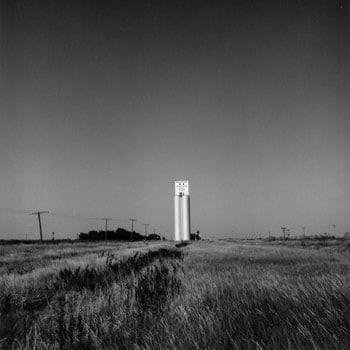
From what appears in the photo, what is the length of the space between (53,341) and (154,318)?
958 mm

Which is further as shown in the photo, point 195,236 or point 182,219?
point 195,236

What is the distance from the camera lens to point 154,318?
152 inches

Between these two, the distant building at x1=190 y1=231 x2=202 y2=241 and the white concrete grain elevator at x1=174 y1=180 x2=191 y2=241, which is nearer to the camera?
the white concrete grain elevator at x1=174 y1=180 x2=191 y2=241

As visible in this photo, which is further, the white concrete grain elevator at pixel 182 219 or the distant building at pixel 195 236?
the distant building at pixel 195 236

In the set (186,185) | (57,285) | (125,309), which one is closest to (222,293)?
(125,309)

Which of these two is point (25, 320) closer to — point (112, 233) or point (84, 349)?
point (84, 349)

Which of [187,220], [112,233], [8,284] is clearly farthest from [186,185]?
[8,284]

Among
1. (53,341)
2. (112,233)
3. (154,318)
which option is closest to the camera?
(53,341)

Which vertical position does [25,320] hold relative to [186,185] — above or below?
below

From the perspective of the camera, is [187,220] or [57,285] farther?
[187,220]

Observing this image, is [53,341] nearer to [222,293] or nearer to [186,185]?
[222,293]

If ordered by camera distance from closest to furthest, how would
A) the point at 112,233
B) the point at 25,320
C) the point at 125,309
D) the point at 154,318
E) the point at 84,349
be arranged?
the point at 84,349 → the point at 154,318 → the point at 25,320 → the point at 125,309 → the point at 112,233

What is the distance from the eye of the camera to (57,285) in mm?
6848

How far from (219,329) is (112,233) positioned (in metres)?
162
